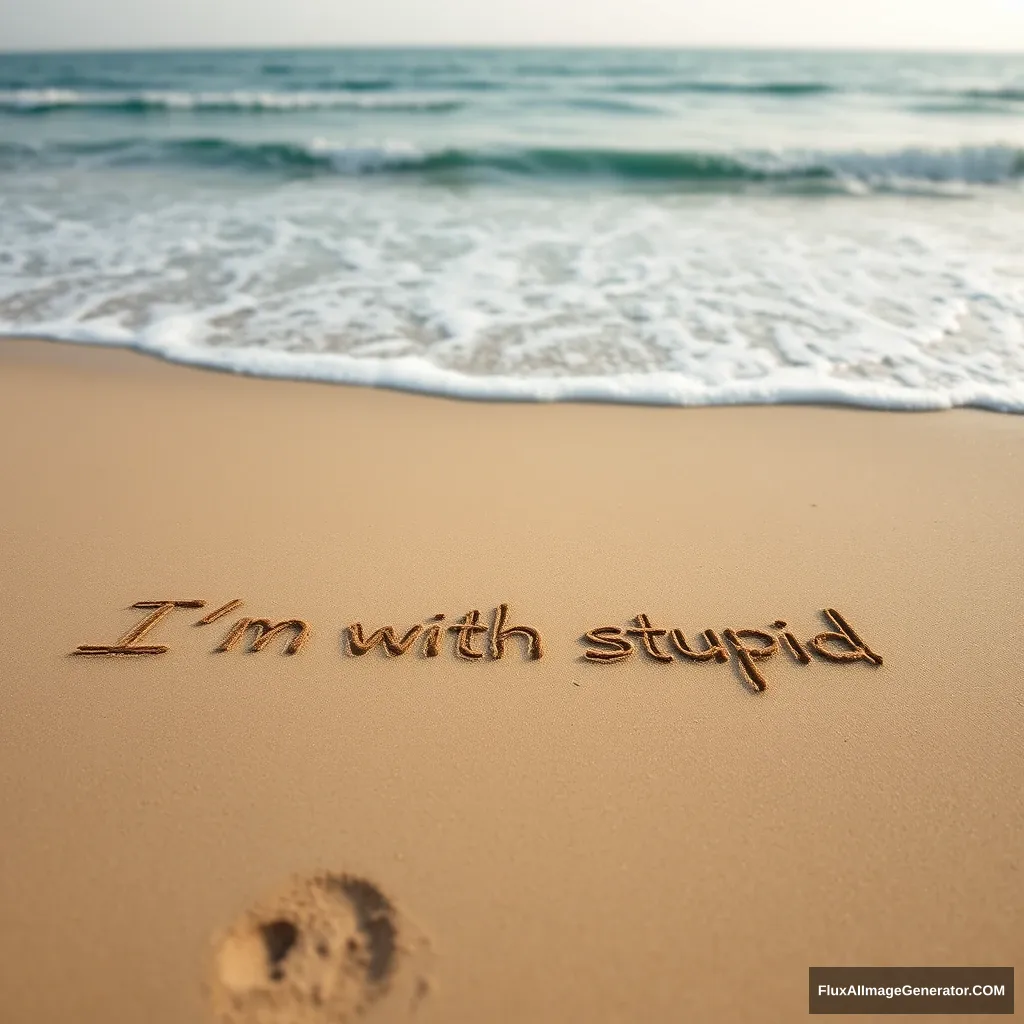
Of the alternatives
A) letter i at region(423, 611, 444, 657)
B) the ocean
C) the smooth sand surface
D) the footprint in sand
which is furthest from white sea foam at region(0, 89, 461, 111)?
the footprint in sand

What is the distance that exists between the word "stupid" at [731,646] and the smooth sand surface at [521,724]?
39mm

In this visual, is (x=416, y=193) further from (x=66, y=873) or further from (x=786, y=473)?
(x=66, y=873)

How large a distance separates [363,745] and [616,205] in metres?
7.08

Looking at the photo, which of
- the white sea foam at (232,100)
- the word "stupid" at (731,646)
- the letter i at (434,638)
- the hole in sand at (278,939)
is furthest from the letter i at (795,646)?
the white sea foam at (232,100)

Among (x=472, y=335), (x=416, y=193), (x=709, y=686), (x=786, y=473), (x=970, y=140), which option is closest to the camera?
(x=709, y=686)

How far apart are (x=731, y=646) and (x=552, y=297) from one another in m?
3.03

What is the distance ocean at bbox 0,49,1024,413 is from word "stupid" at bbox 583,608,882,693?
1.48 meters

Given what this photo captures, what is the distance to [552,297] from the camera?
Answer: 459cm

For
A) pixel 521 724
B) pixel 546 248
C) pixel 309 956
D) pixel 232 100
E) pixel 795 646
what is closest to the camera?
pixel 309 956

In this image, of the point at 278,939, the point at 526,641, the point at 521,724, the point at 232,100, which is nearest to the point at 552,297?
the point at 526,641

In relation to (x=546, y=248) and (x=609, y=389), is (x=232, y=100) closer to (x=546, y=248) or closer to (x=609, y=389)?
(x=546, y=248)

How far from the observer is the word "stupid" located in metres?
2.02

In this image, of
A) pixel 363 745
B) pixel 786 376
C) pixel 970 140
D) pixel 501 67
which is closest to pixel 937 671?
pixel 363 745

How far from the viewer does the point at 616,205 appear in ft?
25.3
